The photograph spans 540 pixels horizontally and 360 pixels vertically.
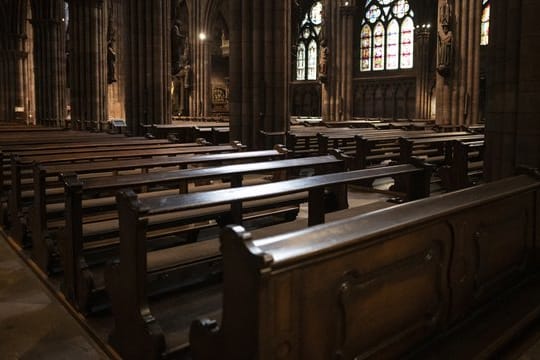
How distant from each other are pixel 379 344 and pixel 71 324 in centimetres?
239

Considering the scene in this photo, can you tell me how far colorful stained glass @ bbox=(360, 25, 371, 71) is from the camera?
33906mm

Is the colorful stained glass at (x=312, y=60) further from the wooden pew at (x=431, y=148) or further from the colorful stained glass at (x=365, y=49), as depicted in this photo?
the wooden pew at (x=431, y=148)

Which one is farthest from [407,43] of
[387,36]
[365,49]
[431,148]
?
[431,148]

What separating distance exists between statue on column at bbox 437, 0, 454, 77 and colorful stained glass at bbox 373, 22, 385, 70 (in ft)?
47.0

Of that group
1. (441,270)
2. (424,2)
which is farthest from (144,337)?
(424,2)

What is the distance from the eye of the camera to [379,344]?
2961mm

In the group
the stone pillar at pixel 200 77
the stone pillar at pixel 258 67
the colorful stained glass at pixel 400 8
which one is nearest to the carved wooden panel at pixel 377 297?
the stone pillar at pixel 258 67

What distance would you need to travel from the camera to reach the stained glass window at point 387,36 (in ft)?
105

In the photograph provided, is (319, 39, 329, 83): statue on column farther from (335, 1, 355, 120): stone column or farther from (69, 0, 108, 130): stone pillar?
(69, 0, 108, 130): stone pillar

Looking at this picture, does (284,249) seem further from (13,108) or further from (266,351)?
(13,108)

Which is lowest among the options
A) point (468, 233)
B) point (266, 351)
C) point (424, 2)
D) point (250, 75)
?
point (266, 351)

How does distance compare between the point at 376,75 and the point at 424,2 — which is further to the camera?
the point at 376,75

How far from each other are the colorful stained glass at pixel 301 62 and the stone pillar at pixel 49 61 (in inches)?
650

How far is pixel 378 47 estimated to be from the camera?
110ft
